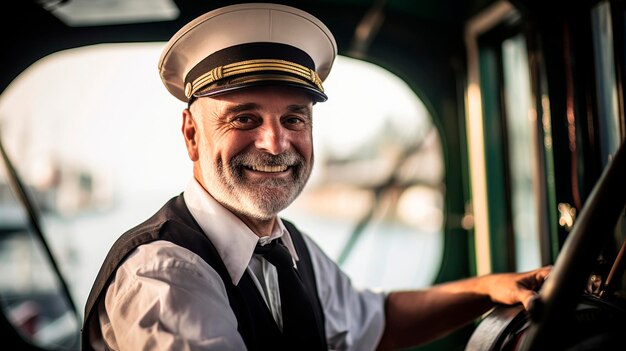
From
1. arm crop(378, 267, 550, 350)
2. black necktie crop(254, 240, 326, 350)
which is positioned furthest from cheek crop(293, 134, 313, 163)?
arm crop(378, 267, 550, 350)

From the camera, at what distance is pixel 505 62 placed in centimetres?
251

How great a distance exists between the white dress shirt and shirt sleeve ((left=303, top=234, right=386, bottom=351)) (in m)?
0.27

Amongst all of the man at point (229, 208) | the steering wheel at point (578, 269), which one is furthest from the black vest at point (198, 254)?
the steering wheel at point (578, 269)

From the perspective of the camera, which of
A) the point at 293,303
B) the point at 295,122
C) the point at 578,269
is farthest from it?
the point at 293,303

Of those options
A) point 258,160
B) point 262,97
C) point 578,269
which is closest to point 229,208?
point 258,160

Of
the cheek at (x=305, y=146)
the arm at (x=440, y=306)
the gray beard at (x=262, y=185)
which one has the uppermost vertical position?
the cheek at (x=305, y=146)

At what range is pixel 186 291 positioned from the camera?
3.28 feet

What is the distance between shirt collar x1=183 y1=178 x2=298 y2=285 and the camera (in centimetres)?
114

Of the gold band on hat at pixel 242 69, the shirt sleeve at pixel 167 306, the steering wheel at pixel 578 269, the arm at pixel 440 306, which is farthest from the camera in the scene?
the arm at pixel 440 306

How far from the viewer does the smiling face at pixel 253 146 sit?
105 centimetres

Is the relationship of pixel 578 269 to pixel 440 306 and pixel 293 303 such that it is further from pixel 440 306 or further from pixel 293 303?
pixel 440 306

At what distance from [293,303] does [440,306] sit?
1.66 ft

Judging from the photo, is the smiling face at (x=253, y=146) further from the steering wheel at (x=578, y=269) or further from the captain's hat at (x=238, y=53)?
the steering wheel at (x=578, y=269)

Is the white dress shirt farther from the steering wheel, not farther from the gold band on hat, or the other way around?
the steering wheel
